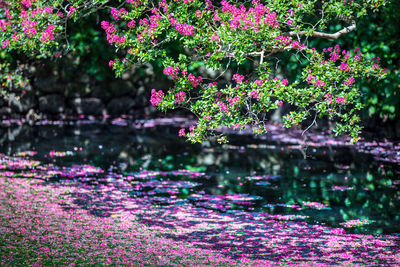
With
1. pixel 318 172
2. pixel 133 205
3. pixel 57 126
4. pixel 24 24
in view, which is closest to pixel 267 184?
pixel 318 172

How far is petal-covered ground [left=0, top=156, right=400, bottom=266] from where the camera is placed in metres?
6.96

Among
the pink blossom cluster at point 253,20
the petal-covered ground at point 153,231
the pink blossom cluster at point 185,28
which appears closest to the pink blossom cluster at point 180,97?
the pink blossom cluster at point 185,28

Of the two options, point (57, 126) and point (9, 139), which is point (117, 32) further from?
point (57, 126)

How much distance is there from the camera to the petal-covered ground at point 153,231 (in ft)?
22.8

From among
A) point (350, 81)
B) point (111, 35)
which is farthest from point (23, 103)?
point (350, 81)

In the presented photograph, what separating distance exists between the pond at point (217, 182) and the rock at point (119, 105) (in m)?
3.36

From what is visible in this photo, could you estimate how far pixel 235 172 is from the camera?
39.0 feet

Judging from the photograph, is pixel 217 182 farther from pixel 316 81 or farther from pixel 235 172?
pixel 316 81

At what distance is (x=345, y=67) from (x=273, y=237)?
2351mm

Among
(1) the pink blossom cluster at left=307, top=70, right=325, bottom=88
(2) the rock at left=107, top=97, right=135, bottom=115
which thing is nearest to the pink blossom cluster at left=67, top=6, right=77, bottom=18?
Result: (1) the pink blossom cluster at left=307, top=70, right=325, bottom=88

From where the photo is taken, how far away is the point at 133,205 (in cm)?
936

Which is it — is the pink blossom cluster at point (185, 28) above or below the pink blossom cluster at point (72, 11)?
below

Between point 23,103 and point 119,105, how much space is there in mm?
2978

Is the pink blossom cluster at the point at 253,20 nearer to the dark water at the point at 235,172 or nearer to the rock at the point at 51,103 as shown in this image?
the dark water at the point at 235,172
